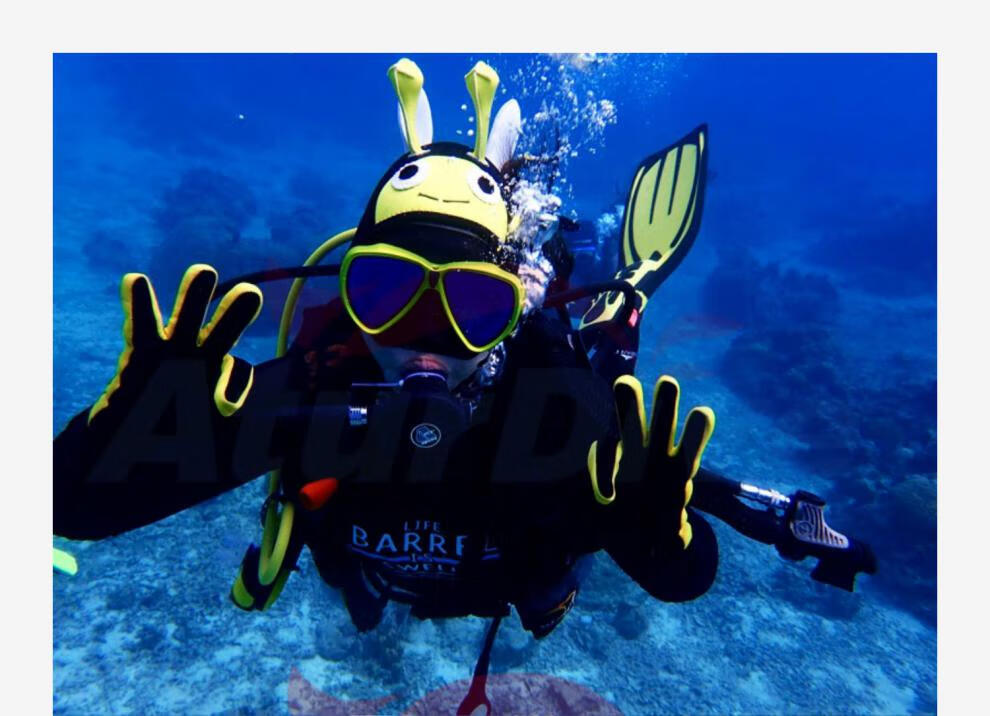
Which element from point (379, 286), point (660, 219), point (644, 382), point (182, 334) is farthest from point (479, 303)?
point (644, 382)

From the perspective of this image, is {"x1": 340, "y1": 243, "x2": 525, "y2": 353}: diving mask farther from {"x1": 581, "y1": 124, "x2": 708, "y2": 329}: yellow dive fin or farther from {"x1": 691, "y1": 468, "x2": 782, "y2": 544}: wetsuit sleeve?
{"x1": 581, "y1": 124, "x2": 708, "y2": 329}: yellow dive fin

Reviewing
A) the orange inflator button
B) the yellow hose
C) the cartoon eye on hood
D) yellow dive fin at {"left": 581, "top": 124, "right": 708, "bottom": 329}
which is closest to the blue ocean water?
the cartoon eye on hood

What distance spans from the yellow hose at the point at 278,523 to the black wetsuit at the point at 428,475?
4.0 inches

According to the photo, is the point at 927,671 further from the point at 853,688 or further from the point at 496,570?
the point at 496,570

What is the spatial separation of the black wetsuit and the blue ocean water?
4.73 feet

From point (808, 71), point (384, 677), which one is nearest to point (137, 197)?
point (384, 677)

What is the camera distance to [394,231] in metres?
2.04

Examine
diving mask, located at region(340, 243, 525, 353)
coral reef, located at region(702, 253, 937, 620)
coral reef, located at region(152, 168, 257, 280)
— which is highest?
coral reef, located at region(152, 168, 257, 280)

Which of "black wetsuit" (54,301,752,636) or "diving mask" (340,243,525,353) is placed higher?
"diving mask" (340,243,525,353)

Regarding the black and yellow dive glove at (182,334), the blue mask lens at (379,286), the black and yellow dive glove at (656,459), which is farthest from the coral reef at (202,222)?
the black and yellow dive glove at (656,459)

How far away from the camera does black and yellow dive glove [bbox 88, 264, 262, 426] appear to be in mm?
1460

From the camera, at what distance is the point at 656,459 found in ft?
5.18

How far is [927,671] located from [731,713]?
2.86 m

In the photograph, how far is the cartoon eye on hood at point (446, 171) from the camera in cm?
208
